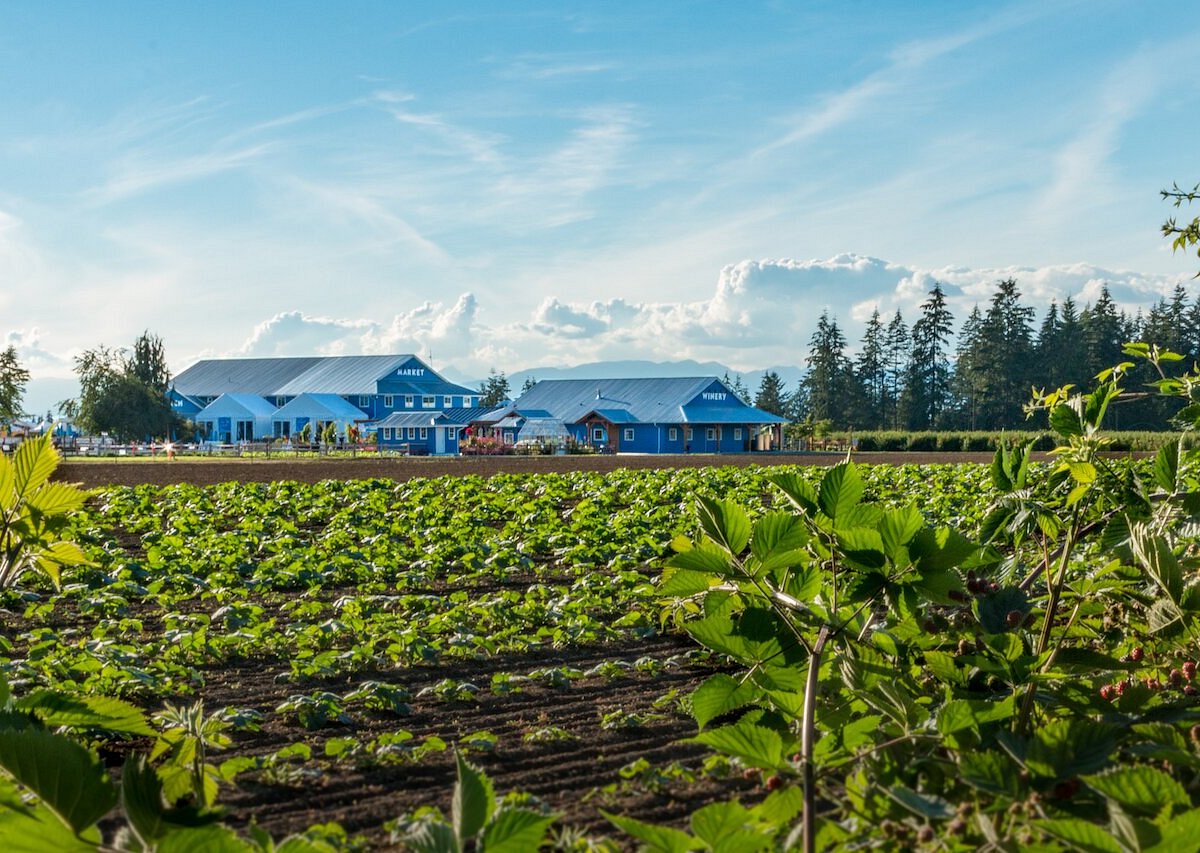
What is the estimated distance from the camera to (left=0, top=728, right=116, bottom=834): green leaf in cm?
127

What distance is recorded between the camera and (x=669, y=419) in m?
58.0

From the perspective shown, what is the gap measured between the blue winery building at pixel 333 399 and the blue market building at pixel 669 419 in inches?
288

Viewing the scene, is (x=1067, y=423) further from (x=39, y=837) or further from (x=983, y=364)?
(x=983, y=364)

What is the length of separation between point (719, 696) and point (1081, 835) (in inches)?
41.6

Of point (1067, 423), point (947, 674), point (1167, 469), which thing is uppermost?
point (1067, 423)

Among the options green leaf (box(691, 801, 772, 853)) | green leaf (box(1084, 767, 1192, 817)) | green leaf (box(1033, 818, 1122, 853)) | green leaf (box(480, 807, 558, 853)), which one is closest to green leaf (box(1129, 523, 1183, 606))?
green leaf (box(1084, 767, 1192, 817))

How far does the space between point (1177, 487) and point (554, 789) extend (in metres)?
2.17

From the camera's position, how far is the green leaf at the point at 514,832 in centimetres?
138

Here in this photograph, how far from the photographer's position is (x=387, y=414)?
6744cm

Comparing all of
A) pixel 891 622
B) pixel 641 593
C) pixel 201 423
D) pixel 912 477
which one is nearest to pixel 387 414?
pixel 201 423

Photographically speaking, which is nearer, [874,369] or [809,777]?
[809,777]

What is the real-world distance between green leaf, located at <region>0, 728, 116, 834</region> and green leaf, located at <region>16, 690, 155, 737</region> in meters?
0.66

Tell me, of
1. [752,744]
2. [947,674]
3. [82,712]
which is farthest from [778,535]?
[82,712]

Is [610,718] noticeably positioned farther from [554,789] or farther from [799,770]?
[799,770]
